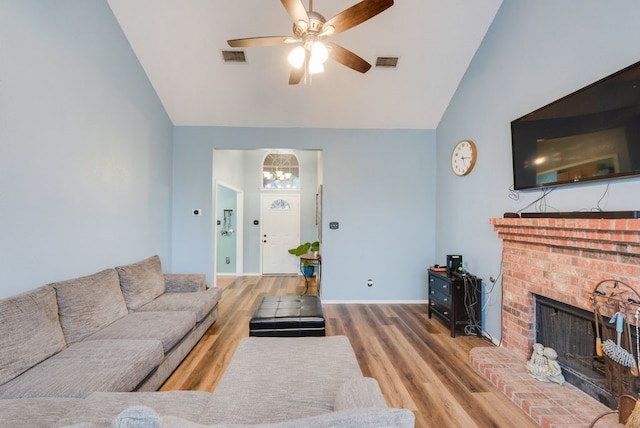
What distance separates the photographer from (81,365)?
1.67m

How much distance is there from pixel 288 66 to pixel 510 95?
8.19 ft

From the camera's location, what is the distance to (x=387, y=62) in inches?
136

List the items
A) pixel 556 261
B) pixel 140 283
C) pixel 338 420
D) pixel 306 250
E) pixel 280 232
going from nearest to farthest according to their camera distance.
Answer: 1. pixel 338 420
2. pixel 556 261
3. pixel 140 283
4. pixel 306 250
5. pixel 280 232

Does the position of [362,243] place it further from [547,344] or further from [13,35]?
[13,35]

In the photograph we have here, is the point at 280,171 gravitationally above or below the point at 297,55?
below

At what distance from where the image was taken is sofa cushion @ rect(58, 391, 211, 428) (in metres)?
1.20

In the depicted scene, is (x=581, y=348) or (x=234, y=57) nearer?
(x=581, y=348)

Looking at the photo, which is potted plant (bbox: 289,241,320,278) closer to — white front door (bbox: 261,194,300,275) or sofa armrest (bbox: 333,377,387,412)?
white front door (bbox: 261,194,300,275)

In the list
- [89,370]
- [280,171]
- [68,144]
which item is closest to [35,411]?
[89,370]

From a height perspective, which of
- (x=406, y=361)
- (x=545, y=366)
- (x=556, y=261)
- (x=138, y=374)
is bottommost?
(x=406, y=361)

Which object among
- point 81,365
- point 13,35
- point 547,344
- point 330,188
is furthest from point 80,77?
point 547,344

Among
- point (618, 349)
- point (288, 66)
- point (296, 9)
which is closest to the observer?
point (618, 349)

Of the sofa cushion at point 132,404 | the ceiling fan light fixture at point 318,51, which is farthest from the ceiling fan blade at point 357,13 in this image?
the sofa cushion at point 132,404

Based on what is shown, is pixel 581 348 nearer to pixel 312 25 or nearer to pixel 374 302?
pixel 374 302
